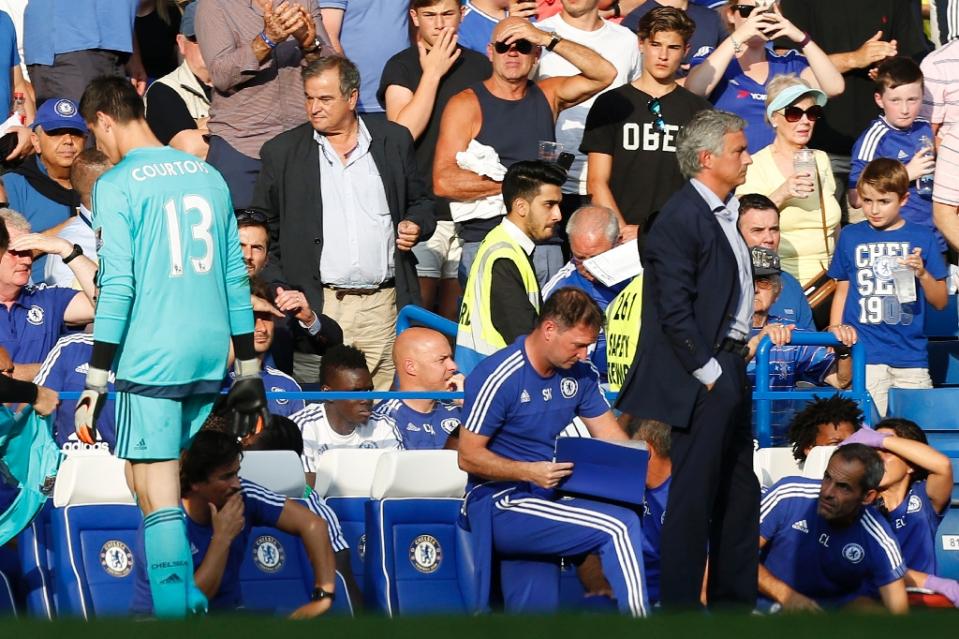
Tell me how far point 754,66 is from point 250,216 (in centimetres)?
361

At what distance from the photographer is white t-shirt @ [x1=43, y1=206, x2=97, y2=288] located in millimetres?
→ 9547

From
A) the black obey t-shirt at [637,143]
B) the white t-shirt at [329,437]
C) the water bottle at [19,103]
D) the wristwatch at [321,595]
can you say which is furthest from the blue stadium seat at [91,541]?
the water bottle at [19,103]

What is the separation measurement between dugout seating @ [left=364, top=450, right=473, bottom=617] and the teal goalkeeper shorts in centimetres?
122

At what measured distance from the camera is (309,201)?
9469mm

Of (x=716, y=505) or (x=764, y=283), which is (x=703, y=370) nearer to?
(x=716, y=505)

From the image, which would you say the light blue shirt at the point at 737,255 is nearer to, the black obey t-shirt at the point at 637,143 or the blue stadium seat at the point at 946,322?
the black obey t-shirt at the point at 637,143

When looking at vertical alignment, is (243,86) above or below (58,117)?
above

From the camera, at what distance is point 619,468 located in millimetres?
6758

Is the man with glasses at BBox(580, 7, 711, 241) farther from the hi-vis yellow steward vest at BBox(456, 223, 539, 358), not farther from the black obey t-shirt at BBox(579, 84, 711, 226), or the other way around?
the hi-vis yellow steward vest at BBox(456, 223, 539, 358)

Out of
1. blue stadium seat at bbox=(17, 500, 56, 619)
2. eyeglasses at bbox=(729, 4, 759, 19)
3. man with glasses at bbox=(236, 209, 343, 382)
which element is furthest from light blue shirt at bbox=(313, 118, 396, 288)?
eyeglasses at bbox=(729, 4, 759, 19)

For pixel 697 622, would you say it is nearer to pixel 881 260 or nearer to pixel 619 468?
pixel 619 468

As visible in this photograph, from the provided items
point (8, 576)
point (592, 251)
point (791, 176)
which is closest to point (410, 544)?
point (8, 576)

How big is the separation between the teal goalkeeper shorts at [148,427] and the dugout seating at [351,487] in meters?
1.35

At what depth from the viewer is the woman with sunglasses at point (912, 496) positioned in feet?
26.9
